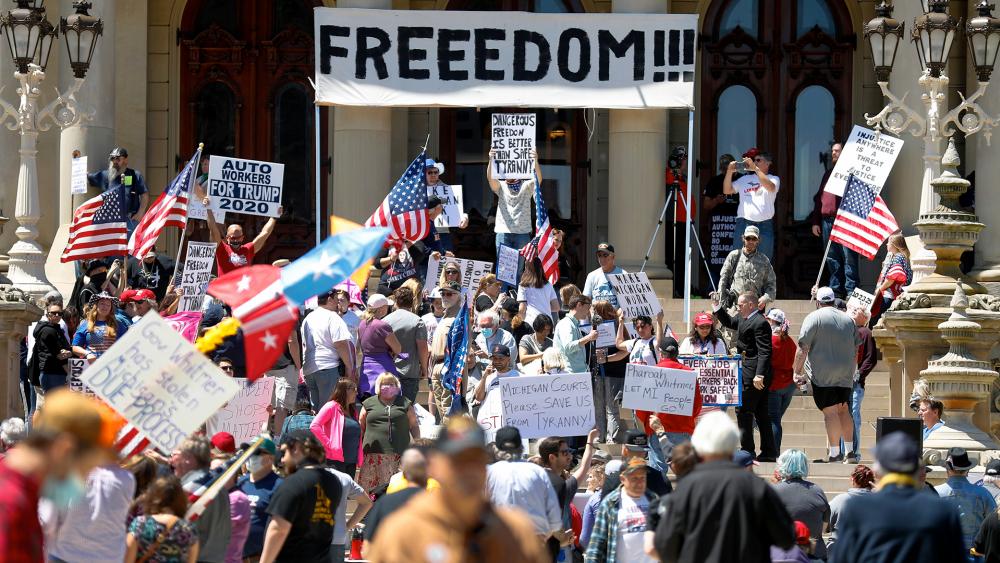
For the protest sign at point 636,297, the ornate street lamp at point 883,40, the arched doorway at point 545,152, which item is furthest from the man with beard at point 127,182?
the ornate street lamp at point 883,40

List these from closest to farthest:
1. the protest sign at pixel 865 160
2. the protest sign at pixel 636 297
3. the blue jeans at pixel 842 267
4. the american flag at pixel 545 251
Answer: the protest sign at pixel 636 297 < the protest sign at pixel 865 160 < the american flag at pixel 545 251 < the blue jeans at pixel 842 267

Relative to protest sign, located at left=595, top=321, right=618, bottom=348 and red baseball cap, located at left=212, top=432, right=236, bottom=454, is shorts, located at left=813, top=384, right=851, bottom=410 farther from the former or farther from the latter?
red baseball cap, located at left=212, top=432, right=236, bottom=454

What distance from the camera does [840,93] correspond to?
28.5 metres

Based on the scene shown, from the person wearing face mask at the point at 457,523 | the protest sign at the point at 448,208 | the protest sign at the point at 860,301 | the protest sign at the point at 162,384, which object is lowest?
the person wearing face mask at the point at 457,523

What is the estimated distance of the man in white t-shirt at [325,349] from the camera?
18.4m

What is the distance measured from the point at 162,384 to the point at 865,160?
39.1 ft

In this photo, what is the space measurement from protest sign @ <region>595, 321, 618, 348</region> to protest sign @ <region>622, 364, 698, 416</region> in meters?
1.41

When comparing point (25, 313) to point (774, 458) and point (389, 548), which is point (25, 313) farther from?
point (389, 548)

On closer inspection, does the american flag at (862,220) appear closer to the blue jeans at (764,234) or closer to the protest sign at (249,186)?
the blue jeans at (764,234)

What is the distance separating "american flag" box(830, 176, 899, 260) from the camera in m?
21.9

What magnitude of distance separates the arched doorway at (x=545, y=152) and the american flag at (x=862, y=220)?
6477 mm

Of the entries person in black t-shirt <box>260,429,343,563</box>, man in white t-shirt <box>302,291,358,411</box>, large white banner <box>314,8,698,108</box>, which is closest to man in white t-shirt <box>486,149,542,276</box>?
large white banner <box>314,8,698,108</box>

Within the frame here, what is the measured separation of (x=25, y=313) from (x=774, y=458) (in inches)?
273

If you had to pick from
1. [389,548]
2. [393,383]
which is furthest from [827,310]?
[389,548]
